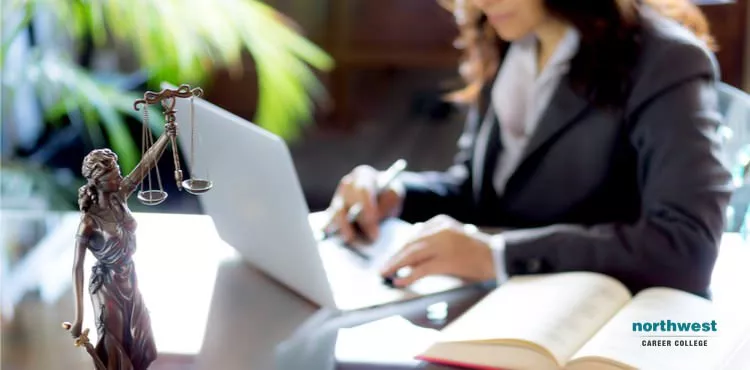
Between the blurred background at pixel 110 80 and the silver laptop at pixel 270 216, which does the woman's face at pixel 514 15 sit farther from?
the silver laptop at pixel 270 216

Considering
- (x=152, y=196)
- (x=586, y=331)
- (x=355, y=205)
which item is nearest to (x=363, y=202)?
(x=355, y=205)

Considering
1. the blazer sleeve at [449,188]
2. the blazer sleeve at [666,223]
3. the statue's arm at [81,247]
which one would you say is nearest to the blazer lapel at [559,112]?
the blazer sleeve at [666,223]

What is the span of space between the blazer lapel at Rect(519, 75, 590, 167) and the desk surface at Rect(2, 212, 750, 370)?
0.76 ft

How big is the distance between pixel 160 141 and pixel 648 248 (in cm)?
57

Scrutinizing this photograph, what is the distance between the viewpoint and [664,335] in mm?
832

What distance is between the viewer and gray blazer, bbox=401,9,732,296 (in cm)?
102

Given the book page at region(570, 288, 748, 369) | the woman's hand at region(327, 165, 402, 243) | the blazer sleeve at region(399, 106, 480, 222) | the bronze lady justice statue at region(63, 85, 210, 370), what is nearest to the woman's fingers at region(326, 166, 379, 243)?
the woman's hand at region(327, 165, 402, 243)

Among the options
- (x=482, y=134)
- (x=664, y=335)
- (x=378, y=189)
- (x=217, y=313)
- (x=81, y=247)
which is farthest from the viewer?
(x=482, y=134)

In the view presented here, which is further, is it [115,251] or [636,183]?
[636,183]

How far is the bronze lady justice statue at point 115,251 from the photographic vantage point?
63cm

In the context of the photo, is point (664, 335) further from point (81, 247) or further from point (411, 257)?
point (81, 247)

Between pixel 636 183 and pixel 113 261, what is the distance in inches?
27.0

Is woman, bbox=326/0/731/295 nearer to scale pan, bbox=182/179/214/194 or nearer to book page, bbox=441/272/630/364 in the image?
book page, bbox=441/272/630/364

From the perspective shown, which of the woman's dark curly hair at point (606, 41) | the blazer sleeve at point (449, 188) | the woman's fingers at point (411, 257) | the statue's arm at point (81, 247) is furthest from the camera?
the blazer sleeve at point (449, 188)
